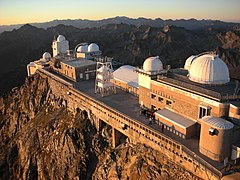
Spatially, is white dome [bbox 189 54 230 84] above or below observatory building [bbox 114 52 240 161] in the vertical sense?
above

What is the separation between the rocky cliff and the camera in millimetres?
33344

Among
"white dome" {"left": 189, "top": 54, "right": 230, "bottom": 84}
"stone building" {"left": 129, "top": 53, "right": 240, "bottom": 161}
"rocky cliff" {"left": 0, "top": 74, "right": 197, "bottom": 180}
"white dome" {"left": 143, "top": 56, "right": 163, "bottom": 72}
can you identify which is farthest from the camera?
"white dome" {"left": 143, "top": 56, "right": 163, "bottom": 72}

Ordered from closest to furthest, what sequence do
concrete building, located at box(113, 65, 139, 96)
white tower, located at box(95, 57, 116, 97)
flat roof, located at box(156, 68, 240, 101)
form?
flat roof, located at box(156, 68, 240, 101), concrete building, located at box(113, 65, 139, 96), white tower, located at box(95, 57, 116, 97)

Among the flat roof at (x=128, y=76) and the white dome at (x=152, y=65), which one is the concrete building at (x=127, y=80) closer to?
the flat roof at (x=128, y=76)

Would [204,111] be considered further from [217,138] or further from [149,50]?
[149,50]

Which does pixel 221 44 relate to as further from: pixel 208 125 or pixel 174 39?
pixel 208 125

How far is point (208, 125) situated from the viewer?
87.3 ft

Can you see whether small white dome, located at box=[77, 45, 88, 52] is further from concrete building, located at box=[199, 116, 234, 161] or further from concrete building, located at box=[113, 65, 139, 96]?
concrete building, located at box=[199, 116, 234, 161]

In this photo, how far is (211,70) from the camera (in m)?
33.0

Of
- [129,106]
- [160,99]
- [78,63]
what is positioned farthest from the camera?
[78,63]

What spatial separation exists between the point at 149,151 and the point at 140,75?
512 inches

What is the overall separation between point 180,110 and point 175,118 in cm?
171

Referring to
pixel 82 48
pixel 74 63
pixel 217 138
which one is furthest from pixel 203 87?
pixel 82 48

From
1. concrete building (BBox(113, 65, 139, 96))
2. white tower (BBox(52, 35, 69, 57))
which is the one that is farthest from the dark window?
white tower (BBox(52, 35, 69, 57))
